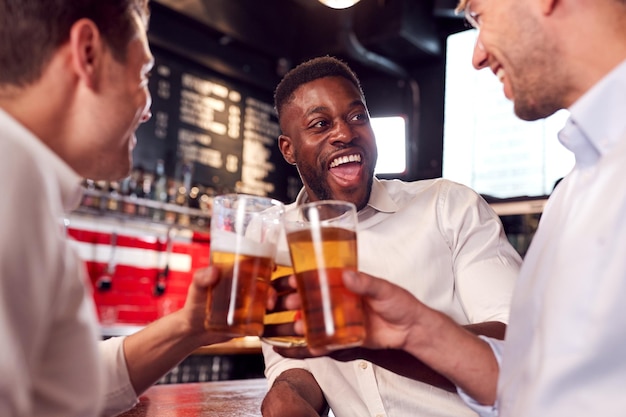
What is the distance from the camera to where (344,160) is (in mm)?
2119

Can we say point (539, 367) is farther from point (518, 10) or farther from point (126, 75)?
point (126, 75)

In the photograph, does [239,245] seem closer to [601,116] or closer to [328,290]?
[328,290]

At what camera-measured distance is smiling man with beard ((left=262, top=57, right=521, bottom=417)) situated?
1735 millimetres

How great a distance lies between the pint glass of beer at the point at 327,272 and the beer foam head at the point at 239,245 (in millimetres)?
74

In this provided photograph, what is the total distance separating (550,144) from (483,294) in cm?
356

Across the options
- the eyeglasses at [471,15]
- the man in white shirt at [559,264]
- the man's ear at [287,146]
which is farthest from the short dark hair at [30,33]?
the man's ear at [287,146]

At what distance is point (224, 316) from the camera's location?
112 cm

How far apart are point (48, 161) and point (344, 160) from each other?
1.38 metres

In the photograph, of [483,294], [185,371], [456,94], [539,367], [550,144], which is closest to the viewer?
[539,367]

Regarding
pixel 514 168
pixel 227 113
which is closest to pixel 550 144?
pixel 514 168

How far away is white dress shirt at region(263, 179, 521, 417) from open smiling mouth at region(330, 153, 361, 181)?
0.30 feet

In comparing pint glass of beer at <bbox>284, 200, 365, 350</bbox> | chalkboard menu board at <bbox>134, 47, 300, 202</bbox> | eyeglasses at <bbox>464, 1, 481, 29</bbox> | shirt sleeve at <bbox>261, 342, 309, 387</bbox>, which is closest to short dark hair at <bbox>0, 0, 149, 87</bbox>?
pint glass of beer at <bbox>284, 200, 365, 350</bbox>

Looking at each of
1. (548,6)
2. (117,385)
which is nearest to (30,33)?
(117,385)

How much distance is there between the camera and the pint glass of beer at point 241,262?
1.12 metres
